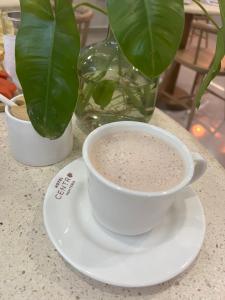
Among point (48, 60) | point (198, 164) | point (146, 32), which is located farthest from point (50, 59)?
point (198, 164)

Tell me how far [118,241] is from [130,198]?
0.10 m

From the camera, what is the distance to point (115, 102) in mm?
694

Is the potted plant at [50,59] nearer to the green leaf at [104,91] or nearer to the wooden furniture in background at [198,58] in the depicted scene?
the green leaf at [104,91]

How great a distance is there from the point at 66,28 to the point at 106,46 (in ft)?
0.76

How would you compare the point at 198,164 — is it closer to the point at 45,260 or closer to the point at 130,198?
the point at 130,198

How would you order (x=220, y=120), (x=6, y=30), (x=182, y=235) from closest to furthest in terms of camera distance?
(x=182, y=235) → (x=6, y=30) → (x=220, y=120)

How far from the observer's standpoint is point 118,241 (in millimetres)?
497

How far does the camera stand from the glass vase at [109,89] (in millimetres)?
652

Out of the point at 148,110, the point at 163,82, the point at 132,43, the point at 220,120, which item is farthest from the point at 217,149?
the point at 132,43

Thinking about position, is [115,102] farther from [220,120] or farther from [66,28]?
[220,120]

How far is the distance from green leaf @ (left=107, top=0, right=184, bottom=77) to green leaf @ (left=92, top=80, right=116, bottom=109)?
243mm

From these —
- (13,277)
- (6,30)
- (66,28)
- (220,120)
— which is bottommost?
(220,120)

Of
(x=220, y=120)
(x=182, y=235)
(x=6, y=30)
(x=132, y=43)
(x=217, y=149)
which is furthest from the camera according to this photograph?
(x=220, y=120)

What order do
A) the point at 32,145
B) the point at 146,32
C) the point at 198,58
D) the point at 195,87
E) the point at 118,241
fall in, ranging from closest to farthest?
the point at 146,32 → the point at 118,241 → the point at 32,145 → the point at 198,58 → the point at 195,87
